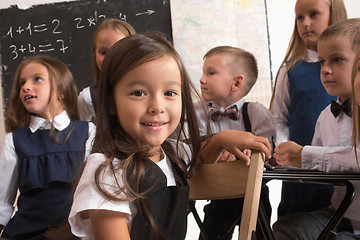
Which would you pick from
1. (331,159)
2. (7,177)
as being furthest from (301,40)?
(7,177)

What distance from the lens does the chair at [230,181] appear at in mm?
1014

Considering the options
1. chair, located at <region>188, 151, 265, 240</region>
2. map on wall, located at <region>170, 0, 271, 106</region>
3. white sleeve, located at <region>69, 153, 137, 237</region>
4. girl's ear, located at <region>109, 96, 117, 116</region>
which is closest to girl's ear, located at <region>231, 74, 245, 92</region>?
chair, located at <region>188, 151, 265, 240</region>

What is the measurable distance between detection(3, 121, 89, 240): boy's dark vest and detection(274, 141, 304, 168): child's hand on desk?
2.64ft

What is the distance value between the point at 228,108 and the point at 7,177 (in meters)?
1.04

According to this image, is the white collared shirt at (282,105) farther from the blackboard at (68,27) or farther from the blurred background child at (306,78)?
the blackboard at (68,27)

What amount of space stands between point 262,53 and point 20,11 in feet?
8.56

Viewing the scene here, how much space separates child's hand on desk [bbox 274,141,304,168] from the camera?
5.24ft

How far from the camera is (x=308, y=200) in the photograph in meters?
1.88

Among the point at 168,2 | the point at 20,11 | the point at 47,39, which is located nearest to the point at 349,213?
the point at 168,2

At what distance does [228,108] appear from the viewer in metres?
2.13

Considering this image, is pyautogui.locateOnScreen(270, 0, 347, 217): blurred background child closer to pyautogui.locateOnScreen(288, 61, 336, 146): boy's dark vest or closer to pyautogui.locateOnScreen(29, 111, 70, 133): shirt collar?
pyautogui.locateOnScreen(288, 61, 336, 146): boy's dark vest

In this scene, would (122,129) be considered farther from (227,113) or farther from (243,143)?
(227,113)

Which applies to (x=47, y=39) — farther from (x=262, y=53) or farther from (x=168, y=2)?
(x=262, y=53)

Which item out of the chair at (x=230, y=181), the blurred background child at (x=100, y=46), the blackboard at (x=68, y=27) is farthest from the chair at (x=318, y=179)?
the blackboard at (x=68, y=27)
